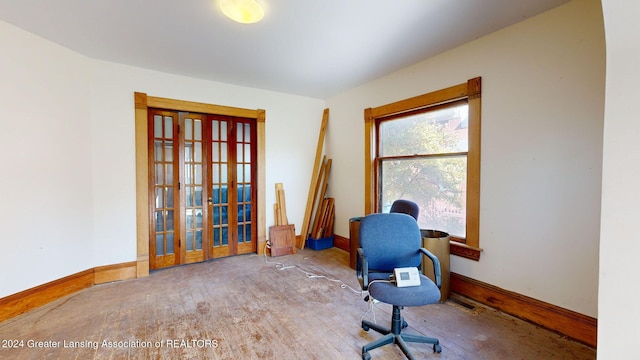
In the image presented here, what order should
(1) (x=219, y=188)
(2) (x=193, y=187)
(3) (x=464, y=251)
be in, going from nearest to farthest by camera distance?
(3) (x=464, y=251)
(2) (x=193, y=187)
(1) (x=219, y=188)

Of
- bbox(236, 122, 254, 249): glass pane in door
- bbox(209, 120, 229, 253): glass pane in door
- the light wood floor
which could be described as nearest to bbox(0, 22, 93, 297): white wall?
the light wood floor

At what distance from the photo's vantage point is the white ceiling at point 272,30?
2.15 meters

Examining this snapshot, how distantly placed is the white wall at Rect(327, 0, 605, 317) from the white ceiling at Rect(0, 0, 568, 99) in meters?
0.24

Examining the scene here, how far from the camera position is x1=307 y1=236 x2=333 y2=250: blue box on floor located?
4.61 m

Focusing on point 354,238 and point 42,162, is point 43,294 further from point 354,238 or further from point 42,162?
point 354,238

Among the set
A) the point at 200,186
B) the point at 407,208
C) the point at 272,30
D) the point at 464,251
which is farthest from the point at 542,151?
the point at 200,186

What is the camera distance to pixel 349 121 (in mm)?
4453

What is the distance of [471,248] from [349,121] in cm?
262

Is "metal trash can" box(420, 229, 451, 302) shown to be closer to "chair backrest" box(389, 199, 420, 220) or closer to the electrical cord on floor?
"chair backrest" box(389, 199, 420, 220)

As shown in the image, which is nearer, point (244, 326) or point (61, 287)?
point (244, 326)

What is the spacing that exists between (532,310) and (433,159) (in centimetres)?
173

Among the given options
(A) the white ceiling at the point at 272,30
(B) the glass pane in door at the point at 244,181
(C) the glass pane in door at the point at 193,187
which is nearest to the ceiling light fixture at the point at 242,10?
(A) the white ceiling at the point at 272,30

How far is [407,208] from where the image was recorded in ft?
10.2

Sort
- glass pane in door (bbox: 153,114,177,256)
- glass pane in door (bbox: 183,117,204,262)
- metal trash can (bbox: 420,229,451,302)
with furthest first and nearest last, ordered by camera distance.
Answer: glass pane in door (bbox: 183,117,204,262) < glass pane in door (bbox: 153,114,177,256) < metal trash can (bbox: 420,229,451,302)
